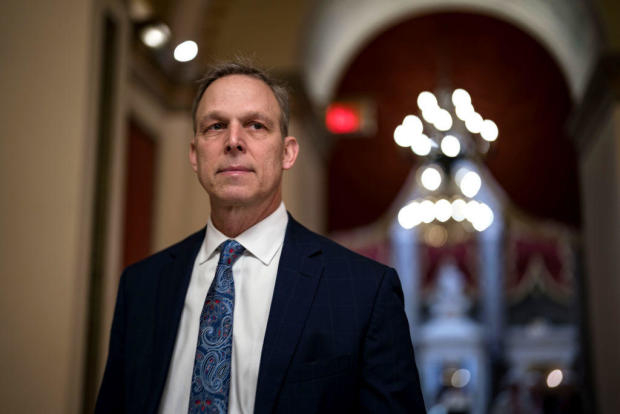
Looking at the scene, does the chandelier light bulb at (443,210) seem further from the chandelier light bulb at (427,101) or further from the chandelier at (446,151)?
the chandelier light bulb at (427,101)

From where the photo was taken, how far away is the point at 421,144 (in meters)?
9.32

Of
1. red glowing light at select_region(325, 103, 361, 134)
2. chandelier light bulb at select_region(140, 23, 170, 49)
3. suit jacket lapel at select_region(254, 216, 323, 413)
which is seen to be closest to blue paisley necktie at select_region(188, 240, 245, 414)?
suit jacket lapel at select_region(254, 216, 323, 413)

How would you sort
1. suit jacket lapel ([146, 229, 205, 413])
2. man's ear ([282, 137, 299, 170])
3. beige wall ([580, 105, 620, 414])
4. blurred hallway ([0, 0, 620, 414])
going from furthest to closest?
beige wall ([580, 105, 620, 414]), blurred hallway ([0, 0, 620, 414]), man's ear ([282, 137, 299, 170]), suit jacket lapel ([146, 229, 205, 413])

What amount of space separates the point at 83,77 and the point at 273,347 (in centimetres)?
227

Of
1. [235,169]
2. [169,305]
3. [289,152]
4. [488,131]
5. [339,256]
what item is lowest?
[169,305]

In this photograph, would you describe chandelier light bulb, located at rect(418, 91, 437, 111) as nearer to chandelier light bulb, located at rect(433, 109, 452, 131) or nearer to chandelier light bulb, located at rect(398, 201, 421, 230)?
chandelier light bulb, located at rect(433, 109, 452, 131)

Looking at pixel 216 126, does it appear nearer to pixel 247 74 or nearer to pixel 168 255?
pixel 247 74

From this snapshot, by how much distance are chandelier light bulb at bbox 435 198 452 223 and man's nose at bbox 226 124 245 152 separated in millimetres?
8495

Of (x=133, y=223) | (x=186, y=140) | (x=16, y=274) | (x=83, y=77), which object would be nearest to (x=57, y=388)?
(x=16, y=274)

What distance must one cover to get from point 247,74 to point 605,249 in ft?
18.8

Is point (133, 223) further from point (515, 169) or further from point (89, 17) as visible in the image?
point (515, 169)

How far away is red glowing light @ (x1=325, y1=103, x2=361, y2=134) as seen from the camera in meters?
9.02

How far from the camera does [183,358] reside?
1.86 m

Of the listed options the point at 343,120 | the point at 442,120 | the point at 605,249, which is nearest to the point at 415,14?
the point at 442,120
